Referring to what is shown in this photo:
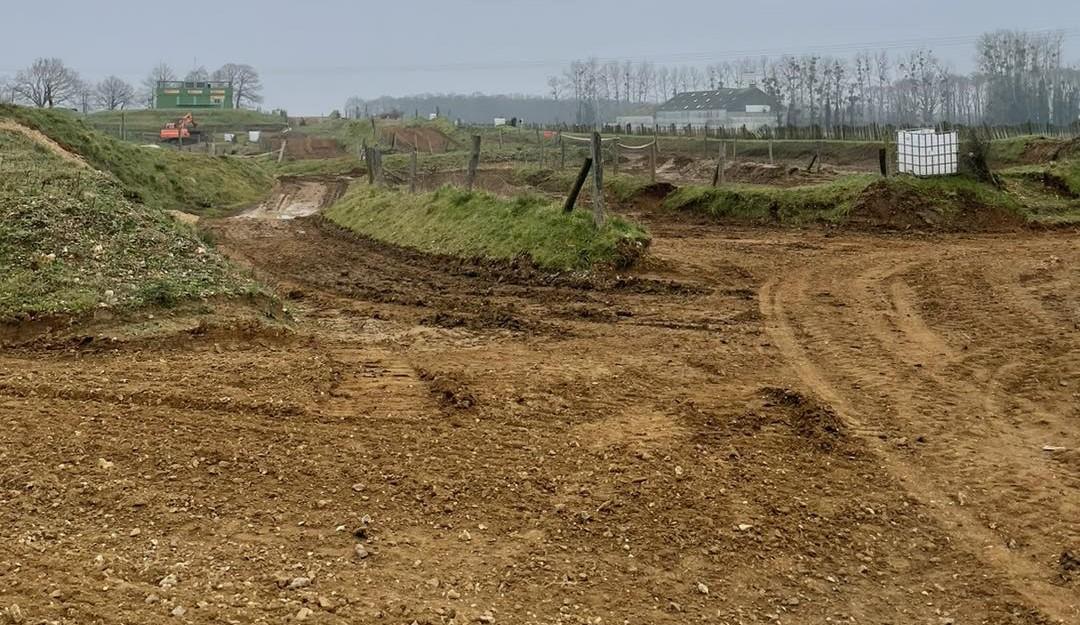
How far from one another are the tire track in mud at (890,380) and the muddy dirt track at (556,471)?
1.3 inches

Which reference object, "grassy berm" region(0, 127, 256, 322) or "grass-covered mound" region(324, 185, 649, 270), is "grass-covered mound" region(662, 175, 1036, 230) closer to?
"grass-covered mound" region(324, 185, 649, 270)

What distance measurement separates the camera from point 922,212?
17453mm

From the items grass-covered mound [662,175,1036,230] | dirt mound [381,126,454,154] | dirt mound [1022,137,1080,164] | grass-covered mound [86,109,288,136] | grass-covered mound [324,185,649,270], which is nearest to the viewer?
grass-covered mound [324,185,649,270]

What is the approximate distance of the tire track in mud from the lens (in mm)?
4547

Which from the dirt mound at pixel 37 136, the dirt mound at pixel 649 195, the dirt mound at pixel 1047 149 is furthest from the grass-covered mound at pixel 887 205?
the dirt mound at pixel 37 136

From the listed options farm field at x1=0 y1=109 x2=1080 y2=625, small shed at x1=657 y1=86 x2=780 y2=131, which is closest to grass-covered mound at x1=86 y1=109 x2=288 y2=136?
small shed at x1=657 y1=86 x2=780 y2=131

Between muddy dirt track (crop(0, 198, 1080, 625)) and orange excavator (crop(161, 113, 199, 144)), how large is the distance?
172 feet

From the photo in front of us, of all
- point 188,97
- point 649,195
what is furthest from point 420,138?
point 649,195

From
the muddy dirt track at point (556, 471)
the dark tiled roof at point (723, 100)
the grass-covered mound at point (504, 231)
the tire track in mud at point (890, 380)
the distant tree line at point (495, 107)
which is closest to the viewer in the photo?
the muddy dirt track at point (556, 471)

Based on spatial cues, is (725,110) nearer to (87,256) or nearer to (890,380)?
(87,256)

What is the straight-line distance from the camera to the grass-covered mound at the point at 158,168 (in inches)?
971

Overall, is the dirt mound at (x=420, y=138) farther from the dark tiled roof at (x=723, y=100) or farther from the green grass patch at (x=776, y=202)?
the dark tiled roof at (x=723, y=100)

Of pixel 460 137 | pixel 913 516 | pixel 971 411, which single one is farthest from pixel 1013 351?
pixel 460 137

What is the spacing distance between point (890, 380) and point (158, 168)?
26.0 m
